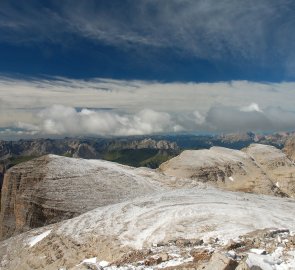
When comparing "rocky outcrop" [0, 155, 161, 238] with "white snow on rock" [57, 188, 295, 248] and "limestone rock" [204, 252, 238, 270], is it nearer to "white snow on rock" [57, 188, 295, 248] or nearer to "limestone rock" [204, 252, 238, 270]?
"white snow on rock" [57, 188, 295, 248]

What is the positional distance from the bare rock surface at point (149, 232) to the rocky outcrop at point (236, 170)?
2826 inches

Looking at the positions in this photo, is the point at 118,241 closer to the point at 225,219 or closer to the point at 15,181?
the point at 225,219

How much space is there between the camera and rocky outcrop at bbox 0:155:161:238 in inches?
2773

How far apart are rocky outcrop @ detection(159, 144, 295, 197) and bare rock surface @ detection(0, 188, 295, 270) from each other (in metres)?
71.8

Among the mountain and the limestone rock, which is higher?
the limestone rock

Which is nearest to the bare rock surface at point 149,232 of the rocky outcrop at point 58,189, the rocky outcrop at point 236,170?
the rocky outcrop at point 58,189

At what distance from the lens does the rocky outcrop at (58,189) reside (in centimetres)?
7044

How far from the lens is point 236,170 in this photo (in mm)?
146875

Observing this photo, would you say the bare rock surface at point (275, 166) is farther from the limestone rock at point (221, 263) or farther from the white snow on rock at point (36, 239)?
the limestone rock at point (221, 263)

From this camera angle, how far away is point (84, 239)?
42188 mm

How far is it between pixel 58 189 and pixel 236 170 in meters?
86.8

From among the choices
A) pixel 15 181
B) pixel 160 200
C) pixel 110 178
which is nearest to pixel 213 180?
pixel 110 178

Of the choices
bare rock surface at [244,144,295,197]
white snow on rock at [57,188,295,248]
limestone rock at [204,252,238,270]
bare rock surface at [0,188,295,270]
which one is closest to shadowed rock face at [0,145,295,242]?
bare rock surface at [0,188,295,270]

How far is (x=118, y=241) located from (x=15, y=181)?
47209 mm
